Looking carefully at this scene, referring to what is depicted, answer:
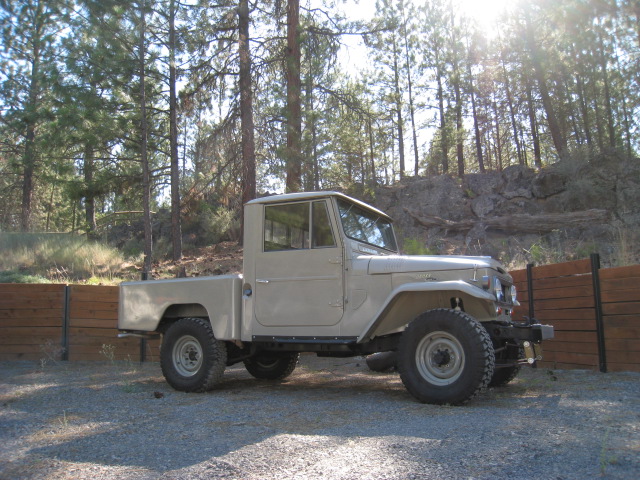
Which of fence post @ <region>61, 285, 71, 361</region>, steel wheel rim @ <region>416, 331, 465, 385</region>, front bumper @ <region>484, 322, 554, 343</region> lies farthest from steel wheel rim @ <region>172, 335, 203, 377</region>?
fence post @ <region>61, 285, 71, 361</region>

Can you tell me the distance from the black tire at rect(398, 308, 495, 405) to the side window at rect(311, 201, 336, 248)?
1354 millimetres

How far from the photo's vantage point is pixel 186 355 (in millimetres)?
6398

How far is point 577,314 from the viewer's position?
21.7 feet

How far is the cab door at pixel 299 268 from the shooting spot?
5.52 m

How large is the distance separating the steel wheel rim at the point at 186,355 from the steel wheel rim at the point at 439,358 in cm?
297

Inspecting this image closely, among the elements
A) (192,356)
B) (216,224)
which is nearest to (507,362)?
(192,356)

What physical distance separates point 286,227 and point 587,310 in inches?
162

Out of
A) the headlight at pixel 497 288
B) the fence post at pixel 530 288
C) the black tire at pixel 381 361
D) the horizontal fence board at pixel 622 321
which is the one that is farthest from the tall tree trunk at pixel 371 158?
the headlight at pixel 497 288

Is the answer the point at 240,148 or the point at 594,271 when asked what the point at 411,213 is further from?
the point at 594,271

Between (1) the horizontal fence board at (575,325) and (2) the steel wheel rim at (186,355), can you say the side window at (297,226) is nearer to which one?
(2) the steel wheel rim at (186,355)

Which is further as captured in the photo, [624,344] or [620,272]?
[620,272]

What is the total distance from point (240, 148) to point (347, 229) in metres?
8.93

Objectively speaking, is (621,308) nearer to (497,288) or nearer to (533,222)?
(497,288)

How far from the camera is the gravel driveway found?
2920 millimetres
